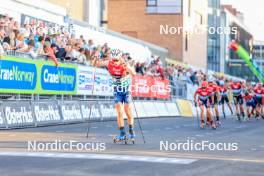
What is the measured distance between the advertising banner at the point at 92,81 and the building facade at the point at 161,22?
32605mm

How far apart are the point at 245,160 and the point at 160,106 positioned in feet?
77.1

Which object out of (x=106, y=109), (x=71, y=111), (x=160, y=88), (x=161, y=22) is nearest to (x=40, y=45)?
(x=71, y=111)

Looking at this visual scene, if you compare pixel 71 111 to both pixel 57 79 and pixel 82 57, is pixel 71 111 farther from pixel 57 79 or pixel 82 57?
pixel 82 57

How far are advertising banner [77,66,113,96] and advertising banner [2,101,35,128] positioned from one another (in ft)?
10.8

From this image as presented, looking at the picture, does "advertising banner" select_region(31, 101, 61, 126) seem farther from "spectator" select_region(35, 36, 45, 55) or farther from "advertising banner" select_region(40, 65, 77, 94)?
"spectator" select_region(35, 36, 45, 55)

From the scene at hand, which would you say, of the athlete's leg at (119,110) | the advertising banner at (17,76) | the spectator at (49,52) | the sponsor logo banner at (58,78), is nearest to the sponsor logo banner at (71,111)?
the sponsor logo banner at (58,78)

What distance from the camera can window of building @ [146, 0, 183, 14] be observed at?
63188mm

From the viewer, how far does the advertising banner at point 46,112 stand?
71.4 feet

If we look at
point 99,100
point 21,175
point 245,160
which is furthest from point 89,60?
point 21,175

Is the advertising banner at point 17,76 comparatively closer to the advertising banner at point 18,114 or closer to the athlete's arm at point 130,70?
the advertising banner at point 18,114

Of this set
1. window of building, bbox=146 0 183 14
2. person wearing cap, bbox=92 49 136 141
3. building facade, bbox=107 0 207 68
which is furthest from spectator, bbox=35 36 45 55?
window of building, bbox=146 0 183 14

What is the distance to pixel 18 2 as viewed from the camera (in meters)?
23.9

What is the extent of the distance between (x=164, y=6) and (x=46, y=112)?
140ft

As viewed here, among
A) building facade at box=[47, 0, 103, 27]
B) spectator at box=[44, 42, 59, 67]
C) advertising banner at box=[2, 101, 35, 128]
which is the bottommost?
advertising banner at box=[2, 101, 35, 128]
